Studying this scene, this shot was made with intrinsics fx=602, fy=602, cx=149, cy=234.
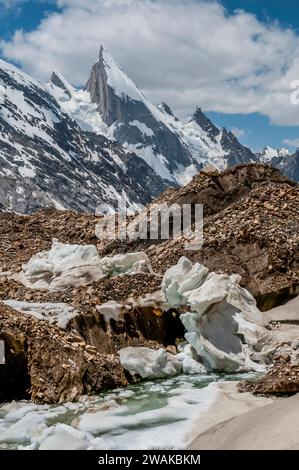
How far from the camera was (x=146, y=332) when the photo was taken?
15.5 metres

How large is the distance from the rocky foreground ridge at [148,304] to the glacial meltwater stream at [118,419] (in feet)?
1.91

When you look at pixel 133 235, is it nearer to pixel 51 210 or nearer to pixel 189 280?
pixel 51 210

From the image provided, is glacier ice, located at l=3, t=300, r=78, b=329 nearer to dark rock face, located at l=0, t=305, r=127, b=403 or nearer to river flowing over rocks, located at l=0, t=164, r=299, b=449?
river flowing over rocks, located at l=0, t=164, r=299, b=449

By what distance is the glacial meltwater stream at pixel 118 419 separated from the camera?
933 centimetres

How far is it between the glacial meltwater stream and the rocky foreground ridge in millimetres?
584

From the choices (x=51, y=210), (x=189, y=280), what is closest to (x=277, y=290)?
(x=189, y=280)

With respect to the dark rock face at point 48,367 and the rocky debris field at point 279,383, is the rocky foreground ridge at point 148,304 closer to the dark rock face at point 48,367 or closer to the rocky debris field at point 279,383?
the dark rock face at point 48,367

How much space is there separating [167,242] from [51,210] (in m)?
10.0

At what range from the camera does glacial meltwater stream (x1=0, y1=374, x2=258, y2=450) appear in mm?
9328

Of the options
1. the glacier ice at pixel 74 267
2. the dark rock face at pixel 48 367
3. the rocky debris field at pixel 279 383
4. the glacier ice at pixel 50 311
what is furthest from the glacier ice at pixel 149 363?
the glacier ice at pixel 74 267

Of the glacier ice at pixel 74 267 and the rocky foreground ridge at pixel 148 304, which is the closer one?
the rocky foreground ridge at pixel 148 304

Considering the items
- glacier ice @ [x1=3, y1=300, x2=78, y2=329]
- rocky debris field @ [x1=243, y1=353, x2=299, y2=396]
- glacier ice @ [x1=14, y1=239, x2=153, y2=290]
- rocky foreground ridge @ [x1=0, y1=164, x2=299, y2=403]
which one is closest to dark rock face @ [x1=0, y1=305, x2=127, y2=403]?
rocky foreground ridge @ [x1=0, y1=164, x2=299, y2=403]

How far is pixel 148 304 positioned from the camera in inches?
628

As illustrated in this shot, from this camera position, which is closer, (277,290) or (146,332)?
(146,332)
